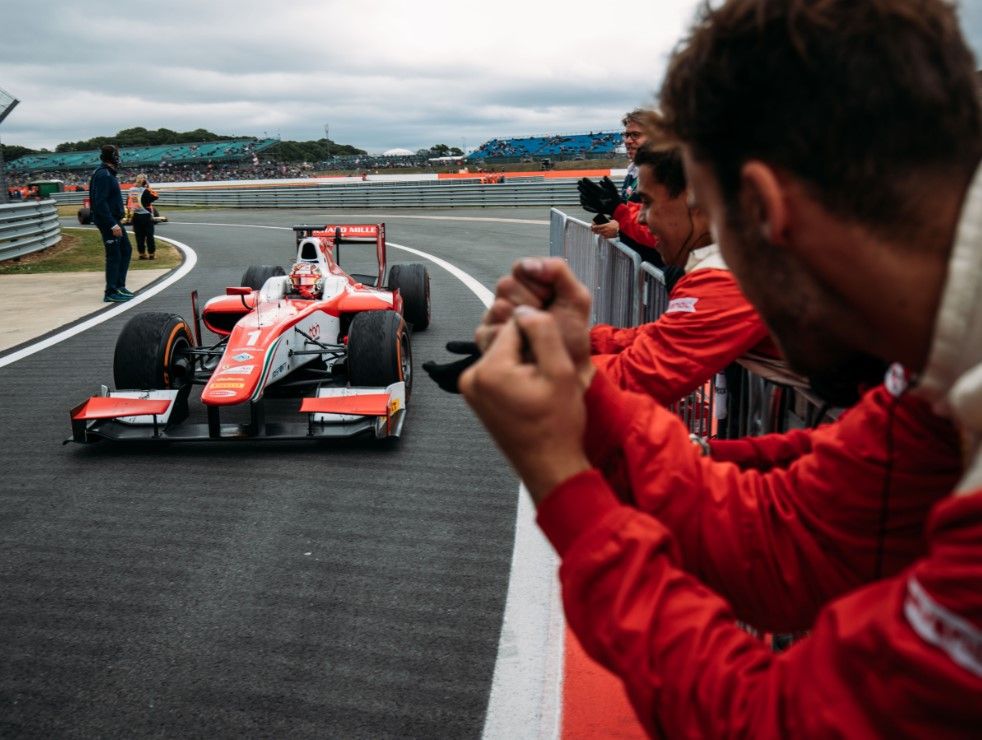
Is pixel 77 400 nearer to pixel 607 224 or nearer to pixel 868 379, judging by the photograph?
pixel 607 224

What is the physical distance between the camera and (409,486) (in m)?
4.62

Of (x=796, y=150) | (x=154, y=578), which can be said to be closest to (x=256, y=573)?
(x=154, y=578)

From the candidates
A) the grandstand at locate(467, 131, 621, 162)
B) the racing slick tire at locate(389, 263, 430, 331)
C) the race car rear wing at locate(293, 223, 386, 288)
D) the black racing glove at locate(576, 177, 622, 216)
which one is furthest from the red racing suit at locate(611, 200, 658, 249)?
the grandstand at locate(467, 131, 621, 162)

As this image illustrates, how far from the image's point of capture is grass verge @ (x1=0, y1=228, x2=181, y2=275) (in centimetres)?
1528

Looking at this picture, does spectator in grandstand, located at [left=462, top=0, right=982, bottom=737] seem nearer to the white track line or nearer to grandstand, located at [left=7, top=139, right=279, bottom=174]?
the white track line

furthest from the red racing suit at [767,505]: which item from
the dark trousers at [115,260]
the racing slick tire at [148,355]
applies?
the dark trousers at [115,260]

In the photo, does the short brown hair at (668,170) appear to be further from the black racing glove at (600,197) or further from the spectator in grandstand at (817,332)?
the black racing glove at (600,197)

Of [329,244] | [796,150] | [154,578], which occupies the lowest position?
[154,578]

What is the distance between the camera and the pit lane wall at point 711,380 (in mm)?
2379

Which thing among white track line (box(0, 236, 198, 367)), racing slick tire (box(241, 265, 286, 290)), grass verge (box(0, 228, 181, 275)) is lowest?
white track line (box(0, 236, 198, 367))

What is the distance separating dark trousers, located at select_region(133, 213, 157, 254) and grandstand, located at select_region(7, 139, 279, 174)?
2956 inches

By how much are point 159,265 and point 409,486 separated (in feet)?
42.4

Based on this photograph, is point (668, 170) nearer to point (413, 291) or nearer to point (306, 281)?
point (306, 281)

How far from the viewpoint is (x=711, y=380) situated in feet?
11.0
